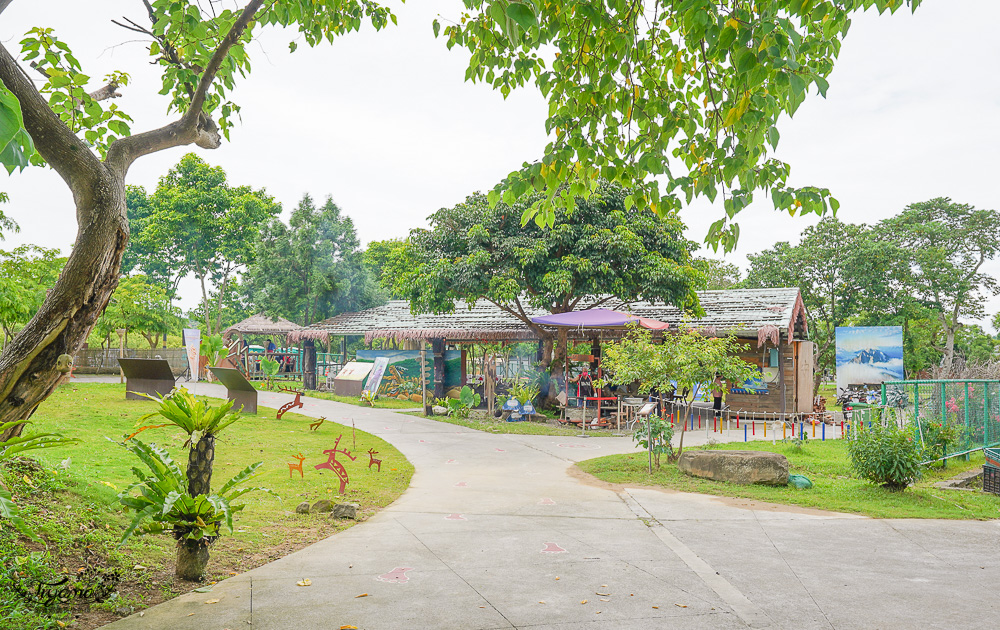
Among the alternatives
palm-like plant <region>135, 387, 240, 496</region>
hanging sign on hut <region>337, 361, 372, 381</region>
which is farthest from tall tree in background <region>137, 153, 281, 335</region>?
palm-like plant <region>135, 387, 240, 496</region>

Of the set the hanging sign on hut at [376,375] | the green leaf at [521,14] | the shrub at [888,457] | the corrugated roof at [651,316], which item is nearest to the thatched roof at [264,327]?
the corrugated roof at [651,316]

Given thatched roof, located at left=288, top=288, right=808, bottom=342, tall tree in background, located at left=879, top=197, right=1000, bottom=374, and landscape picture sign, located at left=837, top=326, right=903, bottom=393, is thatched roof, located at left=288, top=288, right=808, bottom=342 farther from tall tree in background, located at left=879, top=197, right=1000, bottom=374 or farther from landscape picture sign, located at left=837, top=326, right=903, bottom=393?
tall tree in background, located at left=879, top=197, right=1000, bottom=374

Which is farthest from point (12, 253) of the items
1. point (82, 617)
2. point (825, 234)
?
point (825, 234)

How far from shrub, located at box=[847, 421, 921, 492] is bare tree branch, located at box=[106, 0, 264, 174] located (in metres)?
8.16

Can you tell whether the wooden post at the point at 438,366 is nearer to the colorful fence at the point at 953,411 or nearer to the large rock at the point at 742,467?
the large rock at the point at 742,467

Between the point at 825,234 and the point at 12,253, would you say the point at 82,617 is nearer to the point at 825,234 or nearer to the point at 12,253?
the point at 12,253

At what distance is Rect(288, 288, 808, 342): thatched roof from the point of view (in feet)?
56.0

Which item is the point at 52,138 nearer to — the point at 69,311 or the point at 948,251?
the point at 69,311

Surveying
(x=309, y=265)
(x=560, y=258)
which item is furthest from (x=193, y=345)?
(x=560, y=258)

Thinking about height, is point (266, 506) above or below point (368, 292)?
below

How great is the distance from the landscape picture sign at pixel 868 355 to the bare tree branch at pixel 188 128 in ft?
64.1

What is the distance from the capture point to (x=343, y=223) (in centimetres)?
3017

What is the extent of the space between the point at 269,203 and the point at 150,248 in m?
6.63

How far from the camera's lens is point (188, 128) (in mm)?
4320
